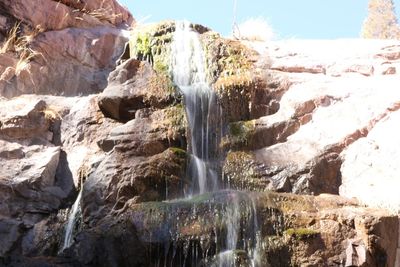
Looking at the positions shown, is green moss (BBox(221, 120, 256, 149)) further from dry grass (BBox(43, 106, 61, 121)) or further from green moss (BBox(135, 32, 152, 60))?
dry grass (BBox(43, 106, 61, 121))

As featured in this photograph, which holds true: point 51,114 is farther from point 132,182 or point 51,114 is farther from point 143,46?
point 132,182

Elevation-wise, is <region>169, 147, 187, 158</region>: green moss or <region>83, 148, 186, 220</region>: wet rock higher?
<region>169, 147, 187, 158</region>: green moss

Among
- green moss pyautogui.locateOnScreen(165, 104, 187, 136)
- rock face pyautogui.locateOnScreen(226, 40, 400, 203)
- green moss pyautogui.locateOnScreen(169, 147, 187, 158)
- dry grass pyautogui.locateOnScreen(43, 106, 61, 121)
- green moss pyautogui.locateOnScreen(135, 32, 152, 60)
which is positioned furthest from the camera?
green moss pyautogui.locateOnScreen(135, 32, 152, 60)

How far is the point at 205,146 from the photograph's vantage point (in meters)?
8.56

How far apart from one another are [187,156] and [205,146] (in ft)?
2.19

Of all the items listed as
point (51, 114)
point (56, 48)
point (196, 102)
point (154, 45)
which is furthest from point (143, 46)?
point (51, 114)

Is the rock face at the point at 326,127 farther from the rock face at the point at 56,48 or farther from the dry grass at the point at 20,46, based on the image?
the dry grass at the point at 20,46

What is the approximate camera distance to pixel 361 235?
6.07m

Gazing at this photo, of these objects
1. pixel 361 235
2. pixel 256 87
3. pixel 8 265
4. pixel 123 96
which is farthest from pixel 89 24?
pixel 361 235

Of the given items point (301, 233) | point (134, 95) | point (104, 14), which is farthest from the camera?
point (104, 14)

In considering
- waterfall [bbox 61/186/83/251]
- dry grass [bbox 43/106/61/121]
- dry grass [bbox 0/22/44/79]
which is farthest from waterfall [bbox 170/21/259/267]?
dry grass [bbox 0/22/44/79]

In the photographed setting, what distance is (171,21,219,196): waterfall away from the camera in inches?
312

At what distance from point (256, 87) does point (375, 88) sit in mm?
1846

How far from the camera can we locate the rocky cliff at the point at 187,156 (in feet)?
20.5
